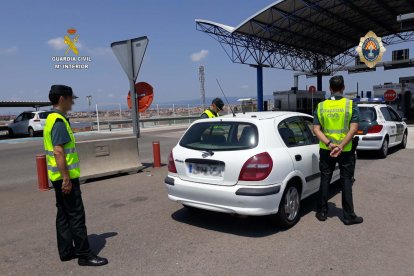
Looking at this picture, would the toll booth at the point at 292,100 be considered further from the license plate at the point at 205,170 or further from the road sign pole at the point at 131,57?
the license plate at the point at 205,170

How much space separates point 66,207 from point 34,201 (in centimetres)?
304

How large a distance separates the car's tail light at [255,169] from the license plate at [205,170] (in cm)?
29

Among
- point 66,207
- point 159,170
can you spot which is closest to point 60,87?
point 66,207

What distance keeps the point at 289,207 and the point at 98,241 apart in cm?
244

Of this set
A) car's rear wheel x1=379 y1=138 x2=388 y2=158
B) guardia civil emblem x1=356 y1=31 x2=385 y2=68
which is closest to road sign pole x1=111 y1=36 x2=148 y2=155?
car's rear wheel x1=379 y1=138 x2=388 y2=158

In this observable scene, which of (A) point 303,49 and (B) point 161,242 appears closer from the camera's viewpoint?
(B) point 161,242

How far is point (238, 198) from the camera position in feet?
13.6

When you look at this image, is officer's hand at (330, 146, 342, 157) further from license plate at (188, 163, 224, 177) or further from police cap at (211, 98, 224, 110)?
police cap at (211, 98, 224, 110)

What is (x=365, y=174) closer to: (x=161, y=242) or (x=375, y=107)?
(x=375, y=107)

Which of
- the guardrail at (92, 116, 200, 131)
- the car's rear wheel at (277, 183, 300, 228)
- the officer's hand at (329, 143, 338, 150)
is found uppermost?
the officer's hand at (329, 143, 338, 150)

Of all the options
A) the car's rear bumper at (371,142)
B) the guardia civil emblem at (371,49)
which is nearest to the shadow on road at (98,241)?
the car's rear bumper at (371,142)

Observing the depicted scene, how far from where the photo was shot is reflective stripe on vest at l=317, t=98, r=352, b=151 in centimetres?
462

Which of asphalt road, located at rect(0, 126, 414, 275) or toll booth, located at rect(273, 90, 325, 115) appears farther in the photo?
toll booth, located at rect(273, 90, 325, 115)

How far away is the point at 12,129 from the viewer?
22.9 metres
